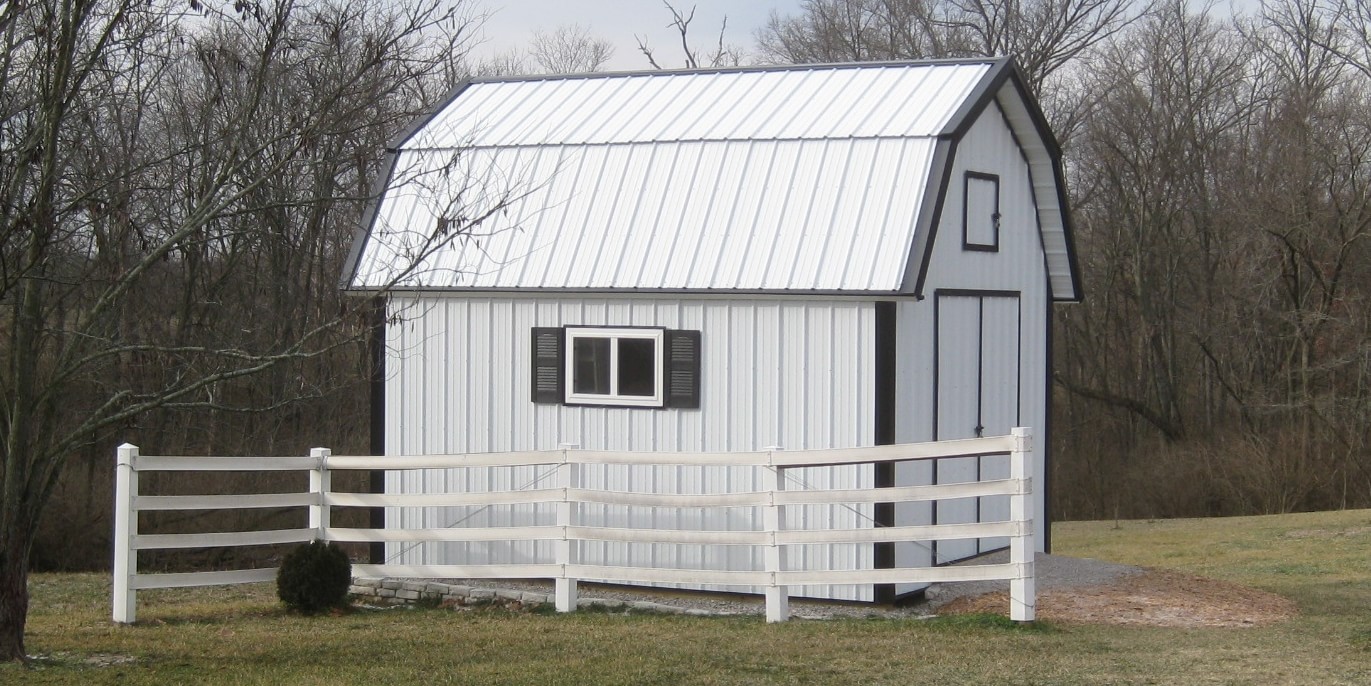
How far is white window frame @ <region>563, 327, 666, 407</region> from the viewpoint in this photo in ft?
42.8

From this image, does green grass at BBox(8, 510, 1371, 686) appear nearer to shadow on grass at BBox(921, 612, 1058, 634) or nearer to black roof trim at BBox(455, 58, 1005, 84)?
shadow on grass at BBox(921, 612, 1058, 634)

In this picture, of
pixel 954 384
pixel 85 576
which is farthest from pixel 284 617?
pixel 85 576

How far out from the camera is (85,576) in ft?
58.2

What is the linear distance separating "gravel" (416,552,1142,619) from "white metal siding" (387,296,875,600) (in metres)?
0.26


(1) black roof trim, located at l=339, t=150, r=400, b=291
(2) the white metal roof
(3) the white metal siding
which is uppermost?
(2) the white metal roof

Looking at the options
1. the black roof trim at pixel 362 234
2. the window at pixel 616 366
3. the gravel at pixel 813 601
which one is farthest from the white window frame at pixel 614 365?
the black roof trim at pixel 362 234

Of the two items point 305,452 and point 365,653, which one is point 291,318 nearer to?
point 305,452

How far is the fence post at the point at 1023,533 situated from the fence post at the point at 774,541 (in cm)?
167

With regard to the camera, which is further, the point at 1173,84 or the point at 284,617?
the point at 1173,84

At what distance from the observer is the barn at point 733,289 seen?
12500 millimetres

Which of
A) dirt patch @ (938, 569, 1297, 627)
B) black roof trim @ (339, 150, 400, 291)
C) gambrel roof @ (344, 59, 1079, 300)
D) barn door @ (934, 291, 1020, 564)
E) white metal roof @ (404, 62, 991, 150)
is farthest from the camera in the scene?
black roof trim @ (339, 150, 400, 291)

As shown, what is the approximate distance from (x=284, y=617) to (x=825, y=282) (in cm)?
497

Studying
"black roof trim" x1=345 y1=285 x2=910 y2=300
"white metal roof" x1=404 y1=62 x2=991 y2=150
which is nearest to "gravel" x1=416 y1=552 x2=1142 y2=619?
"black roof trim" x1=345 y1=285 x2=910 y2=300

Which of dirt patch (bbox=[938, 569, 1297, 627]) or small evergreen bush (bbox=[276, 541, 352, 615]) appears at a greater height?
small evergreen bush (bbox=[276, 541, 352, 615])
